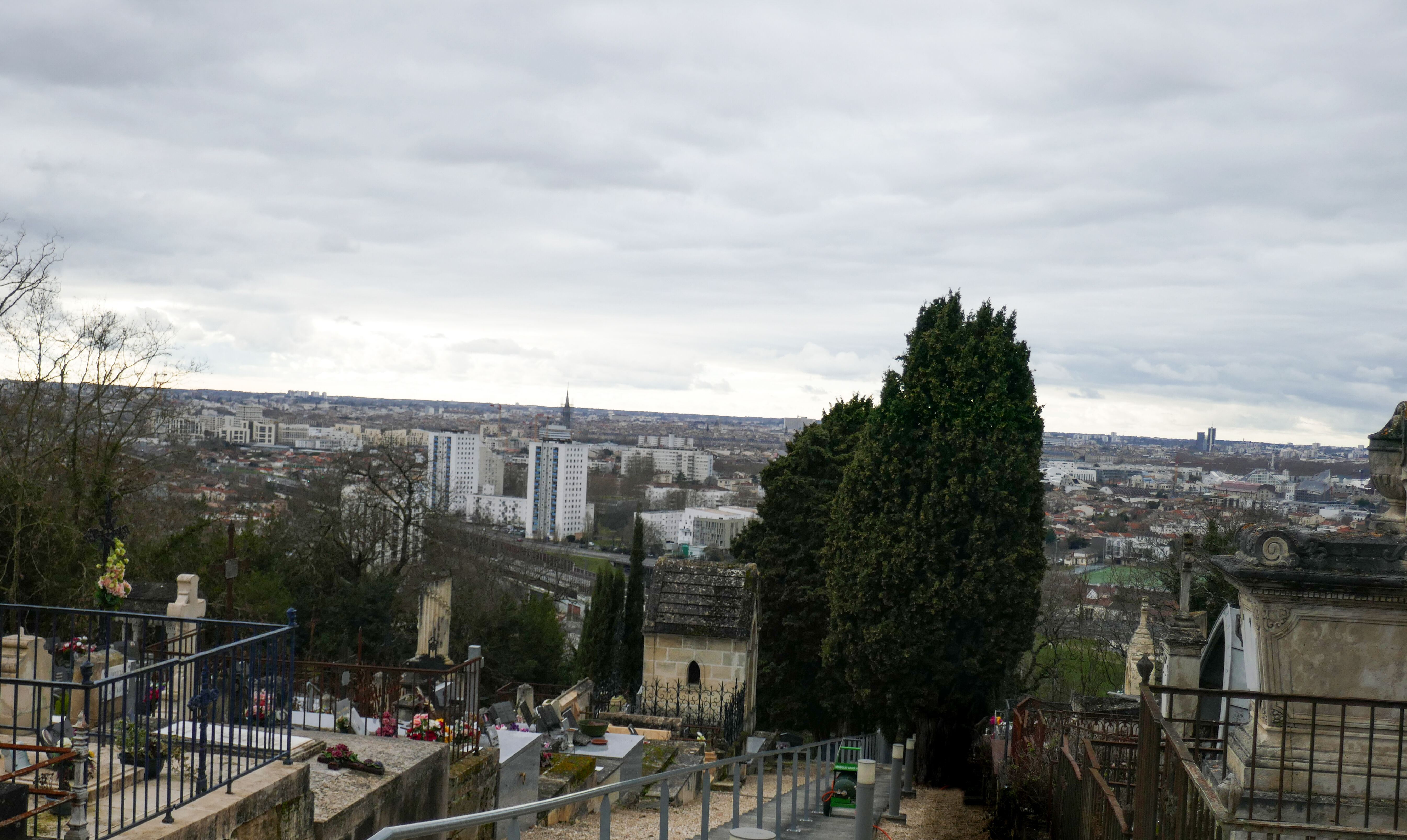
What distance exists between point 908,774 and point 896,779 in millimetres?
3474

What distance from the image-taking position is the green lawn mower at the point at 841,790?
10.1 m

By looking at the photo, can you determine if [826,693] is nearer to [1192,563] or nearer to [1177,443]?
[1192,563]

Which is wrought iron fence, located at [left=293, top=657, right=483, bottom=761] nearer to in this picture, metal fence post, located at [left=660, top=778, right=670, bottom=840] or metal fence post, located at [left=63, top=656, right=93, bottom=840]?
metal fence post, located at [left=660, top=778, right=670, bottom=840]

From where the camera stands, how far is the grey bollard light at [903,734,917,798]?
1388 cm

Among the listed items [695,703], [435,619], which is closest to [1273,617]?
[695,703]

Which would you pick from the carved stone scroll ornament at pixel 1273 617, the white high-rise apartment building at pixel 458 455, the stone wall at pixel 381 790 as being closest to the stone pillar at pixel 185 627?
the stone wall at pixel 381 790

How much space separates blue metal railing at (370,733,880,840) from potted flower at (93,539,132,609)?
4138 mm

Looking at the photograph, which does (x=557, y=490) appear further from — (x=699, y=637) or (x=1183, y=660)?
(x=1183, y=660)

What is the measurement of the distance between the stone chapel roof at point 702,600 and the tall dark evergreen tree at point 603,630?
1099 centimetres

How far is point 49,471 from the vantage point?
66.8 feet

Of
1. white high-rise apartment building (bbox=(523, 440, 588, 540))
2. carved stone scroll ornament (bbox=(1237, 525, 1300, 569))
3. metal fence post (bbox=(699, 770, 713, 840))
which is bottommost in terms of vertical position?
white high-rise apartment building (bbox=(523, 440, 588, 540))

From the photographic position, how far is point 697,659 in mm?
16469

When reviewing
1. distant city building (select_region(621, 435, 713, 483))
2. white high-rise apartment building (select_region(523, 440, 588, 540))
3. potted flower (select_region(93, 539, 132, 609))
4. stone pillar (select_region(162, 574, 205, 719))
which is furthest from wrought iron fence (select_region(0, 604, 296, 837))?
distant city building (select_region(621, 435, 713, 483))

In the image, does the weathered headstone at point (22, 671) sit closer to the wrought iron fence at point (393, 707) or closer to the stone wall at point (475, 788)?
the wrought iron fence at point (393, 707)
